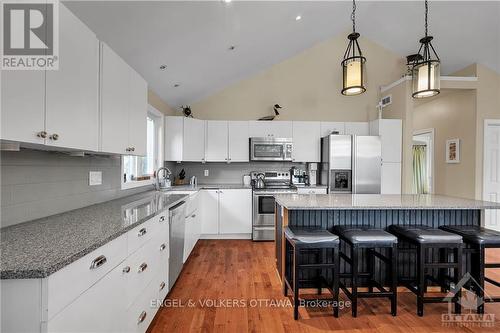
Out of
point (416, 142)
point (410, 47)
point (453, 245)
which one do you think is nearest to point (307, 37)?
point (410, 47)

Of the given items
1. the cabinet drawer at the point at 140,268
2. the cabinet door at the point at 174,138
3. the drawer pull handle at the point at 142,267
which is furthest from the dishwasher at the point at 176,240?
the cabinet door at the point at 174,138

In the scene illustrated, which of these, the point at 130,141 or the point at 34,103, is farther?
the point at 130,141

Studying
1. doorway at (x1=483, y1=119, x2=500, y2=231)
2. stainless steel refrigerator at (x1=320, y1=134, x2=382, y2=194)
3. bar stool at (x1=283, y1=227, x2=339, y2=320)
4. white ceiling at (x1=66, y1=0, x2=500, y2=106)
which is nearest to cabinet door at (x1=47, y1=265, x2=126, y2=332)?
bar stool at (x1=283, y1=227, x2=339, y2=320)

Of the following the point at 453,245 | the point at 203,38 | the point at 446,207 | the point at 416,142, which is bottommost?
the point at 453,245

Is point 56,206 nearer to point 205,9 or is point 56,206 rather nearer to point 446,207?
point 205,9

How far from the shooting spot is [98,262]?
3.80 feet

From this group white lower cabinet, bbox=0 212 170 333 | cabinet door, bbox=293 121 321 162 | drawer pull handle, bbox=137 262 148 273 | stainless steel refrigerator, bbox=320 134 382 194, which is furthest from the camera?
cabinet door, bbox=293 121 321 162

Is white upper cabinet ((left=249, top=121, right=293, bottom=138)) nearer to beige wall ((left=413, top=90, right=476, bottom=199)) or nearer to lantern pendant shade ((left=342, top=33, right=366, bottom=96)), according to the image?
lantern pendant shade ((left=342, top=33, right=366, bottom=96))

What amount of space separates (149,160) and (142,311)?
2.60 m

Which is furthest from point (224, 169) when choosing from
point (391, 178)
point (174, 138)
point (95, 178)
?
point (391, 178)

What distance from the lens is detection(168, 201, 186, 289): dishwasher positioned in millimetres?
2356

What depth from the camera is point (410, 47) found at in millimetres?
4641

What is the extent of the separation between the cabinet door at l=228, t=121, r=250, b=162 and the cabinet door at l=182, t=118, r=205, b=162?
491 millimetres

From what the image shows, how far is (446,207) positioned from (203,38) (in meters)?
3.02
